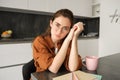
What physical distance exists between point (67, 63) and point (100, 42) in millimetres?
2108

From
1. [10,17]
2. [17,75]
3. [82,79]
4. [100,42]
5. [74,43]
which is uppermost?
[10,17]

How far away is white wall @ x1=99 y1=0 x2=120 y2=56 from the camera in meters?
2.47

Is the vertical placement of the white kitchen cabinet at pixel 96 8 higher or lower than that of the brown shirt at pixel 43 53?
higher

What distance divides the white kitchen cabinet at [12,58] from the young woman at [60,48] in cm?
96

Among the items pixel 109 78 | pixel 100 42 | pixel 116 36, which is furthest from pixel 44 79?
pixel 100 42

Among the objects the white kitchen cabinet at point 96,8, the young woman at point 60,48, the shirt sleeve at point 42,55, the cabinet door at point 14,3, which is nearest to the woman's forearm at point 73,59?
the young woman at point 60,48

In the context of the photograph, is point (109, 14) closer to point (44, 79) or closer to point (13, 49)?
point (13, 49)

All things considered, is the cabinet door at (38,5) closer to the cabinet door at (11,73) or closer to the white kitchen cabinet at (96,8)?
the cabinet door at (11,73)

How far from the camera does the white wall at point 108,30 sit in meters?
2.47

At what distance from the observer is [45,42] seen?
35.8 inches

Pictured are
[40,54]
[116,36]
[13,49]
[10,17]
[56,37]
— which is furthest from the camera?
[116,36]

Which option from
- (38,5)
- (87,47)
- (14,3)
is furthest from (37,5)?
(87,47)

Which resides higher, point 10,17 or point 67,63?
point 10,17

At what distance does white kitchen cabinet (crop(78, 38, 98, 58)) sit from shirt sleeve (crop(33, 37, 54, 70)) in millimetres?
1705
